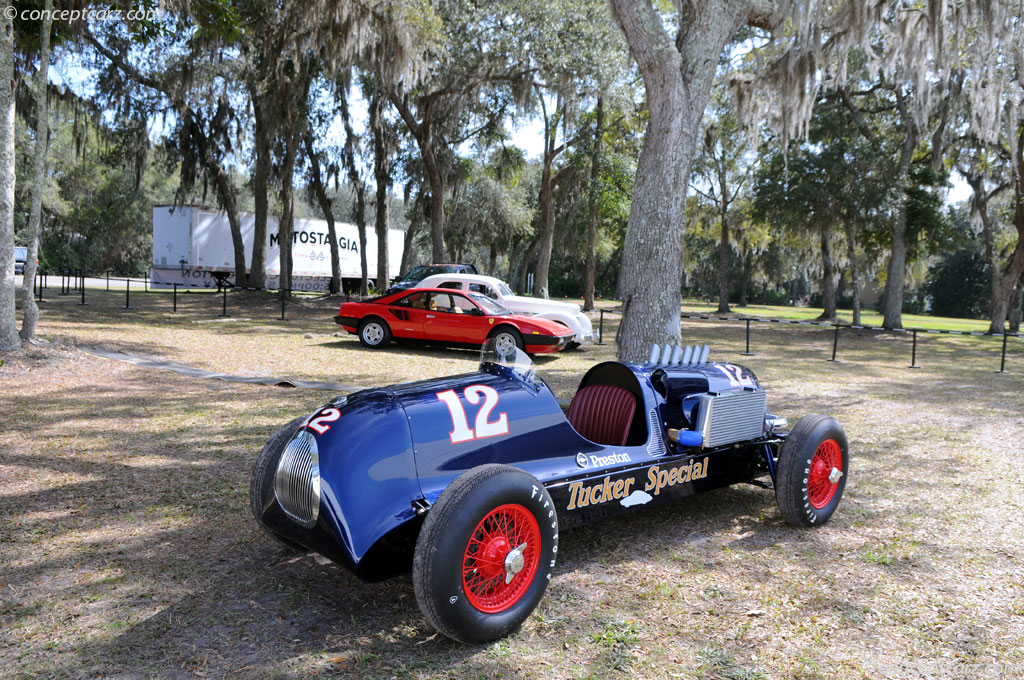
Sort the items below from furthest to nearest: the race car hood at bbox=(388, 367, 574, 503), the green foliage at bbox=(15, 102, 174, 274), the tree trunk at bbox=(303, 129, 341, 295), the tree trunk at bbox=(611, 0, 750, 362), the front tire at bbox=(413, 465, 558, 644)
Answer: the green foliage at bbox=(15, 102, 174, 274) → the tree trunk at bbox=(303, 129, 341, 295) → the tree trunk at bbox=(611, 0, 750, 362) → the race car hood at bbox=(388, 367, 574, 503) → the front tire at bbox=(413, 465, 558, 644)

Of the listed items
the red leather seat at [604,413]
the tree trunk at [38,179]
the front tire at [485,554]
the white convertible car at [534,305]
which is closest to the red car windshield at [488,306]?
the white convertible car at [534,305]

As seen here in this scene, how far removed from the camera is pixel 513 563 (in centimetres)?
301

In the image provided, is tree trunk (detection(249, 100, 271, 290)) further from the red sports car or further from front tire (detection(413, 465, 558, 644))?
front tire (detection(413, 465, 558, 644))

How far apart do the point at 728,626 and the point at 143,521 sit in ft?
10.9

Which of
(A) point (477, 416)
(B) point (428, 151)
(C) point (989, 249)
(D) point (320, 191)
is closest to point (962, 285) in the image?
(C) point (989, 249)

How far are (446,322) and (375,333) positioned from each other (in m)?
1.45

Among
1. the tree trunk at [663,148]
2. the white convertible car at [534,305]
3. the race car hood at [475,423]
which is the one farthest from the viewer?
the white convertible car at [534,305]

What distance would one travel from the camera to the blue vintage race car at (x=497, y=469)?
2.93 m

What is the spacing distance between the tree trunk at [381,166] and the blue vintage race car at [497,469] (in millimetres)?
21528

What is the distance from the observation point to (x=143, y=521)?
4219mm

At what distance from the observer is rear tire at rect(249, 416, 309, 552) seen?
3.36m

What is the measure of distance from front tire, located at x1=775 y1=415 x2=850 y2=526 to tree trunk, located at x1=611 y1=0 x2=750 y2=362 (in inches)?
104

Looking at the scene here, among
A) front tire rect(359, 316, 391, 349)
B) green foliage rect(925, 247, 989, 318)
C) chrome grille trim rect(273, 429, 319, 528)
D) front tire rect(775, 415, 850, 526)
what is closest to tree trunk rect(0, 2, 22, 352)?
front tire rect(359, 316, 391, 349)

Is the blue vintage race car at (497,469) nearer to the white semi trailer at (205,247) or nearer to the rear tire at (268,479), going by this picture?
the rear tire at (268,479)
